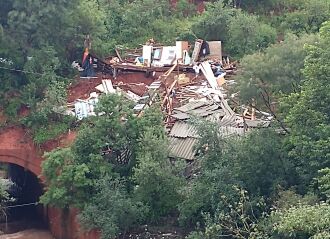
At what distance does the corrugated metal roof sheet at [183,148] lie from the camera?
2422cm

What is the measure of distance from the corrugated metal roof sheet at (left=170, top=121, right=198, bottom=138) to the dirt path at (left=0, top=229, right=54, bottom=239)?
20.7 feet

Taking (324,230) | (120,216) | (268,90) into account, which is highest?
(268,90)

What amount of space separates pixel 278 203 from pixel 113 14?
16239mm

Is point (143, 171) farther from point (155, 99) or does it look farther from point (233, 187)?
point (155, 99)

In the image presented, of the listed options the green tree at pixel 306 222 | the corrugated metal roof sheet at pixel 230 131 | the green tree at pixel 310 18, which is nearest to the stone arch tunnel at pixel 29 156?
the corrugated metal roof sheet at pixel 230 131

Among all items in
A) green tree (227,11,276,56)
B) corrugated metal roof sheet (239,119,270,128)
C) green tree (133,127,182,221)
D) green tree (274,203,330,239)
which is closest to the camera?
green tree (274,203,330,239)

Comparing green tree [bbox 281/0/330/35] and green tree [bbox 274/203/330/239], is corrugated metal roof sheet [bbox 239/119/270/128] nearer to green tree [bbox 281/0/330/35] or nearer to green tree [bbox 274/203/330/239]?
green tree [bbox 274/203/330/239]

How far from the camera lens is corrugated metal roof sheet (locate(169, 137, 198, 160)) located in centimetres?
2422

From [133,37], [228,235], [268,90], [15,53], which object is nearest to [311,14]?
[133,37]

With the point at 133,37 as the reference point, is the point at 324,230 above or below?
below

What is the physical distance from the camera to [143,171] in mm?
22078

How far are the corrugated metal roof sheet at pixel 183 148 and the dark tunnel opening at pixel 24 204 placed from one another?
712 centimetres

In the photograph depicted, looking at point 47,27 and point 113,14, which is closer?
point 47,27

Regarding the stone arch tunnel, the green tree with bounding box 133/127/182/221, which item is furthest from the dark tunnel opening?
the green tree with bounding box 133/127/182/221
